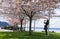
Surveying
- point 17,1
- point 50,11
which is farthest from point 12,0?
point 50,11

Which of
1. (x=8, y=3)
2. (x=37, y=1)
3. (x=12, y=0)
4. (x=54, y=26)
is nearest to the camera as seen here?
(x=37, y=1)

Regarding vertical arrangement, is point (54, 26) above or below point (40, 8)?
below

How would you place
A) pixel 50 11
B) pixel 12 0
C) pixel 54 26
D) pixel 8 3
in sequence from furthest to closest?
pixel 54 26, pixel 50 11, pixel 8 3, pixel 12 0

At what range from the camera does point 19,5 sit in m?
16.9

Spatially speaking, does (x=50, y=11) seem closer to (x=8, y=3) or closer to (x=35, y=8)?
(x=35, y=8)

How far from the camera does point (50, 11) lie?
1941 centimetres

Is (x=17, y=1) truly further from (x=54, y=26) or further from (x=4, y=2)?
(x=54, y=26)

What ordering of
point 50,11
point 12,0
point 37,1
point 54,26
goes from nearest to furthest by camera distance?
point 37,1
point 12,0
point 50,11
point 54,26

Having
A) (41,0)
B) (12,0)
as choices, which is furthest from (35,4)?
(12,0)

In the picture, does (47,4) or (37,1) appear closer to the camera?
(37,1)

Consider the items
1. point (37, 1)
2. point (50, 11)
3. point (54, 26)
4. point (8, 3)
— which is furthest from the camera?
point (54, 26)

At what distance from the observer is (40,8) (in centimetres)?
1772

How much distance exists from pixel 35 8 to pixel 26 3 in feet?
3.79

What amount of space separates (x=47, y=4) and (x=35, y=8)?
1119 millimetres
